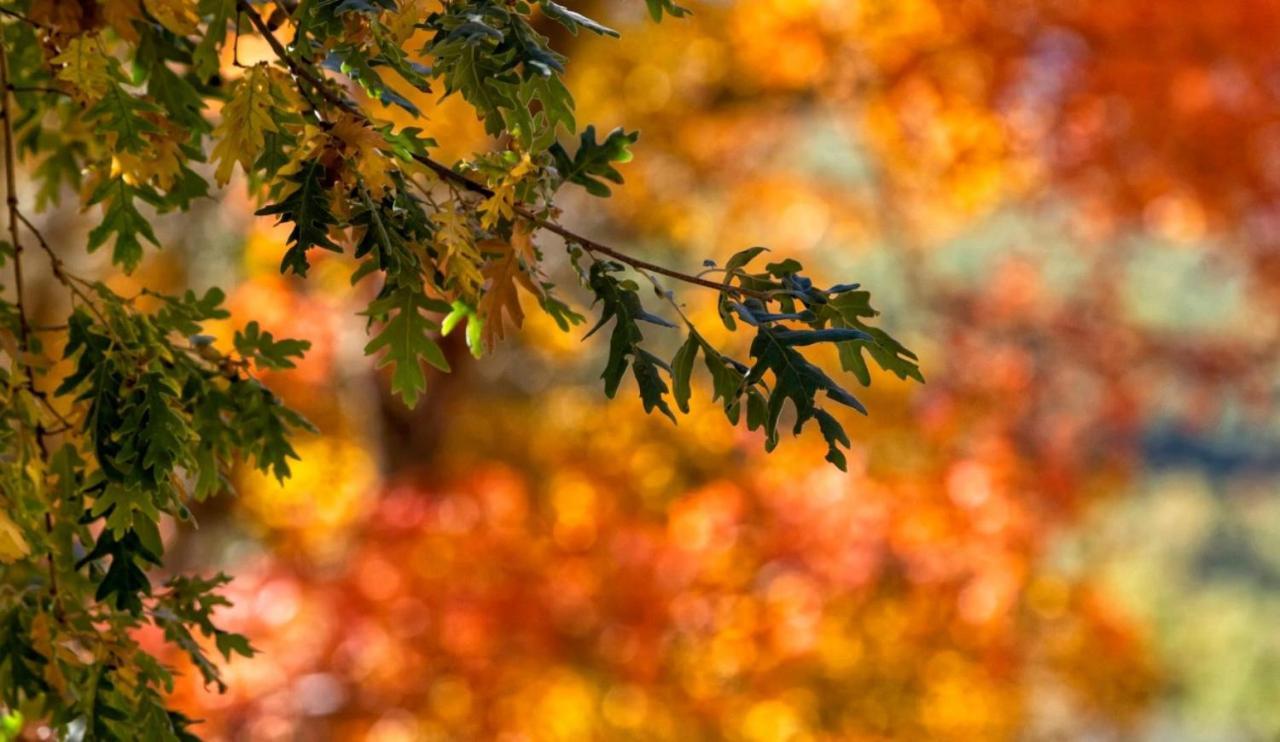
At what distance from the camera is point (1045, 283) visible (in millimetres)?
10953

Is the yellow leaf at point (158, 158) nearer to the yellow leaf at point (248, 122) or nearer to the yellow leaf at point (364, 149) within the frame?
the yellow leaf at point (248, 122)

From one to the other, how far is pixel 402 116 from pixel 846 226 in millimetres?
3687

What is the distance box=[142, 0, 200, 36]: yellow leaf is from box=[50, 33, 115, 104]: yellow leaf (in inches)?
3.1

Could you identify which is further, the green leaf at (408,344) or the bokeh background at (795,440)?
the bokeh background at (795,440)

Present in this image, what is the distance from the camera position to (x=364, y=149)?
5.59 feet

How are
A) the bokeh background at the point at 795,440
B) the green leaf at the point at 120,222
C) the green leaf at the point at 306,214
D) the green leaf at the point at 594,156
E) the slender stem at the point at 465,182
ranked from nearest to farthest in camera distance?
the green leaf at the point at 306,214
the slender stem at the point at 465,182
the green leaf at the point at 594,156
the green leaf at the point at 120,222
the bokeh background at the point at 795,440

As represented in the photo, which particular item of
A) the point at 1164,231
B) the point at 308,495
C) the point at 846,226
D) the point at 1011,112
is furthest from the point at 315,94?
the point at 846,226

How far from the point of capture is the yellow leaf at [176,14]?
1.82m

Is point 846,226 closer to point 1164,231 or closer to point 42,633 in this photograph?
point 1164,231

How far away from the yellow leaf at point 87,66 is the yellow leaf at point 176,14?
0.26 feet

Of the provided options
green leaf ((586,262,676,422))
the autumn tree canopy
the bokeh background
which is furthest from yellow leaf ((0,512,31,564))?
the bokeh background

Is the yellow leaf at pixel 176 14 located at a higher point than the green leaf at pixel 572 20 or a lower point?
higher

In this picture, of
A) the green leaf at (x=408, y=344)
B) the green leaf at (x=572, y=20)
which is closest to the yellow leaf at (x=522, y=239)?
the green leaf at (x=408, y=344)

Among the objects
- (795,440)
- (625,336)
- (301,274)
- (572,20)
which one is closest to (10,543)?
(301,274)
